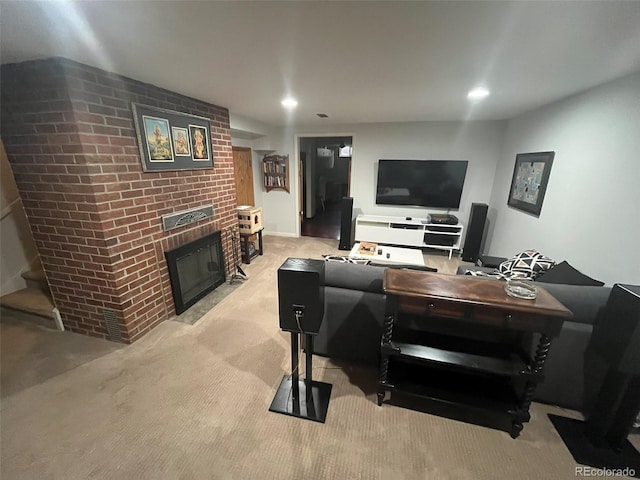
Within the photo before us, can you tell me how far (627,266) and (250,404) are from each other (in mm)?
2699

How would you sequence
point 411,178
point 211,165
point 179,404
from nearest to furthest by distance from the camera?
point 179,404 < point 211,165 < point 411,178

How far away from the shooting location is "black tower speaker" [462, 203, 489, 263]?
3918mm

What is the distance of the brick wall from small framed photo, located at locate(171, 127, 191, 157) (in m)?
0.20

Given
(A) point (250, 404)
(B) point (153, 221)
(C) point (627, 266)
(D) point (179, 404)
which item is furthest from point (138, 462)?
(C) point (627, 266)

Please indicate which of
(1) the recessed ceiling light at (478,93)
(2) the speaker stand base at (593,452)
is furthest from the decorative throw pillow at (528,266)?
(1) the recessed ceiling light at (478,93)

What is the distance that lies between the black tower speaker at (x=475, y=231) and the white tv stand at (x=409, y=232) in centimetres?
19

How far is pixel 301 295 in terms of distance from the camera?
54.8 inches

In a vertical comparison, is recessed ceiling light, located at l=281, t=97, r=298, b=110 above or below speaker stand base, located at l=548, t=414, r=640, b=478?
above

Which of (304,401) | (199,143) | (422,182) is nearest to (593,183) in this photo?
(422,182)

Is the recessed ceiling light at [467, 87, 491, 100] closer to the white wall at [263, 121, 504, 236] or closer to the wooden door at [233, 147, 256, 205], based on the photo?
the white wall at [263, 121, 504, 236]

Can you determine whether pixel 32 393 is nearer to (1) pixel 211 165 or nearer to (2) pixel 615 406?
(1) pixel 211 165

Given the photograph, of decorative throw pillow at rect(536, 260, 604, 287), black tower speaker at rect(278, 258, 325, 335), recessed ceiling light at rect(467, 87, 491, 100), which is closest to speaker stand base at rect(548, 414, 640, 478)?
decorative throw pillow at rect(536, 260, 604, 287)

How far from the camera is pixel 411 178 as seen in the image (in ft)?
14.6

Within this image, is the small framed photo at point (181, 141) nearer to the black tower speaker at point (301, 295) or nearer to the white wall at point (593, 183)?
the black tower speaker at point (301, 295)
